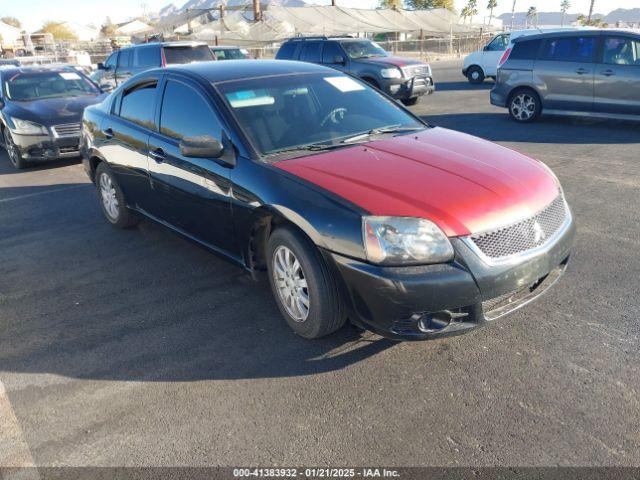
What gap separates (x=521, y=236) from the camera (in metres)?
3.13

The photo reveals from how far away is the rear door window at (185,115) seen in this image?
13.3 ft

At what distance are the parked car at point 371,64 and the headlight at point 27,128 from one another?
695 centimetres

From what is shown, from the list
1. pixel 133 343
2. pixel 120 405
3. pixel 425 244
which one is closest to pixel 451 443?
pixel 425 244

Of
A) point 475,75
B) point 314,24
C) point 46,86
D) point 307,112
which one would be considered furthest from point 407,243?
point 314,24

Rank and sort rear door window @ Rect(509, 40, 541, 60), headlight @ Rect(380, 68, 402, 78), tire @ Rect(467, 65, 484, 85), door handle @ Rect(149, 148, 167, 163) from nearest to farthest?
1. door handle @ Rect(149, 148, 167, 163)
2. rear door window @ Rect(509, 40, 541, 60)
3. headlight @ Rect(380, 68, 402, 78)
4. tire @ Rect(467, 65, 484, 85)

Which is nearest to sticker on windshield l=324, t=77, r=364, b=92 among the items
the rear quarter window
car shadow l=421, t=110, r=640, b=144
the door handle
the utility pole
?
the door handle

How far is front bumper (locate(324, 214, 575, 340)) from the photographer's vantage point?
2928 mm

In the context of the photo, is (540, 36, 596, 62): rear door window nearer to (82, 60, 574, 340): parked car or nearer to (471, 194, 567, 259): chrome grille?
(82, 60, 574, 340): parked car

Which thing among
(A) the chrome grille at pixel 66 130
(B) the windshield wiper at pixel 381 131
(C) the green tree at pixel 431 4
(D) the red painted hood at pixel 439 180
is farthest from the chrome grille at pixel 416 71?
(C) the green tree at pixel 431 4

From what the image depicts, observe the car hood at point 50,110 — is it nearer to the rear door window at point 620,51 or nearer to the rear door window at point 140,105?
the rear door window at point 140,105

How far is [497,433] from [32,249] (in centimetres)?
479

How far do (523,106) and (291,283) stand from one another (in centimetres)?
929

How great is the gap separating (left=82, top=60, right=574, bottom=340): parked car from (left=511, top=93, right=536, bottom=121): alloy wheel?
739cm

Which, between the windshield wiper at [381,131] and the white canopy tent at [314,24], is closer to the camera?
the windshield wiper at [381,131]
